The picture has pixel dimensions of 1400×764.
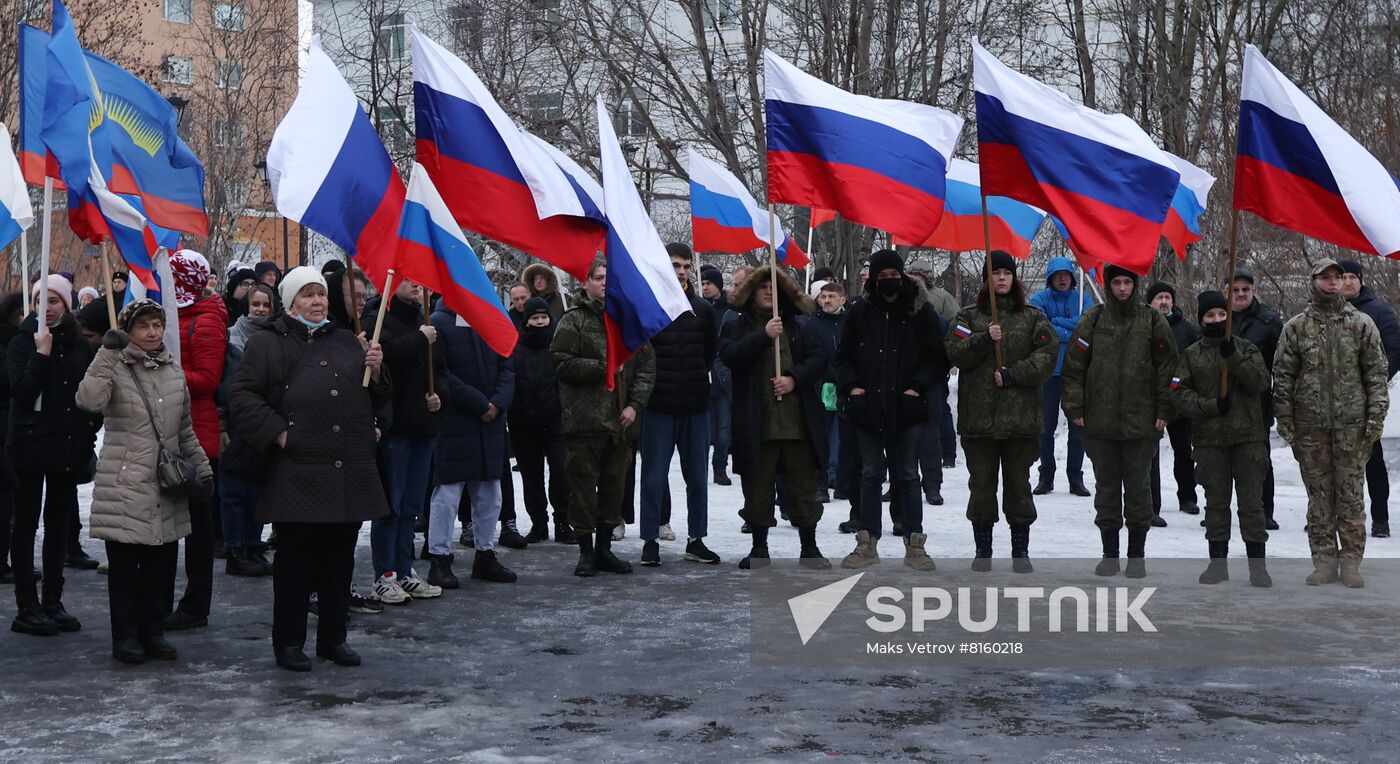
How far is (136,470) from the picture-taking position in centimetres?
782

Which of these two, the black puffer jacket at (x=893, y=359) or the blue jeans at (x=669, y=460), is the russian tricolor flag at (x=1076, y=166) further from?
the blue jeans at (x=669, y=460)

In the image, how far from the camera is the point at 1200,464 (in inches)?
412

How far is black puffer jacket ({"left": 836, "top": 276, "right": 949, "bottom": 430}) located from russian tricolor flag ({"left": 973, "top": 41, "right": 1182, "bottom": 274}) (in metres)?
0.97

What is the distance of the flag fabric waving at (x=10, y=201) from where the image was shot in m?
9.54

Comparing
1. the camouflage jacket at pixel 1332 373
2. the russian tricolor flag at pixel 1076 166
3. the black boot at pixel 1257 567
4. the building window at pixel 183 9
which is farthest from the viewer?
the building window at pixel 183 9

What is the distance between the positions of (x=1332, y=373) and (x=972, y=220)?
4.63 metres

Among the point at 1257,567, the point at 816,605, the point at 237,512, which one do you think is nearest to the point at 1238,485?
the point at 1257,567

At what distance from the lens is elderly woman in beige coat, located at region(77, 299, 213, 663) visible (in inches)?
306

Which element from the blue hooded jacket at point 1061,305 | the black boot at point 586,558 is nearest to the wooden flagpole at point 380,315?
the black boot at point 586,558

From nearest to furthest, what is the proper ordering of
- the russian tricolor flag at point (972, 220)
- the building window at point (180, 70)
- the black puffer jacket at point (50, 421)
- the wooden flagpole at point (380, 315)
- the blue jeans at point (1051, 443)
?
the wooden flagpole at point (380, 315) < the black puffer jacket at point (50, 421) < the russian tricolor flag at point (972, 220) < the blue jeans at point (1051, 443) < the building window at point (180, 70)

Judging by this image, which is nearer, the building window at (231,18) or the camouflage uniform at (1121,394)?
the camouflage uniform at (1121,394)

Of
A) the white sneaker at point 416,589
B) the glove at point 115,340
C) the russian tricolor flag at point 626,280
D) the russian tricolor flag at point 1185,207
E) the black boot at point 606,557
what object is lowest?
the white sneaker at point 416,589

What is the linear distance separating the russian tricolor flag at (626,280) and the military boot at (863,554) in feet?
7.22

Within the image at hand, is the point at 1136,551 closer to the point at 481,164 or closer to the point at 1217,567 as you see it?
the point at 1217,567
